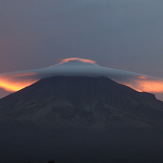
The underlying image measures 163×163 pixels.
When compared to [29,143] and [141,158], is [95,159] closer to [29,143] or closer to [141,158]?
[141,158]

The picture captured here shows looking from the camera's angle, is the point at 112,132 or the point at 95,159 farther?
the point at 112,132

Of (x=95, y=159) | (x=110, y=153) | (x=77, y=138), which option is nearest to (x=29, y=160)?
(x=95, y=159)

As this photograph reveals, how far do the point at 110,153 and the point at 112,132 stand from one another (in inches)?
1532

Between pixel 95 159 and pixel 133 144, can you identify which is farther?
pixel 133 144

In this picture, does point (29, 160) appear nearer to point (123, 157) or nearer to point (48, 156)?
point (48, 156)

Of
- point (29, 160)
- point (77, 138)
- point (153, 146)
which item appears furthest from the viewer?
point (77, 138)

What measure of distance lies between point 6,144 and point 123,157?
164 feet

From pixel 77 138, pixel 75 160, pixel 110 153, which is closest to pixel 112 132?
pixel 77 138

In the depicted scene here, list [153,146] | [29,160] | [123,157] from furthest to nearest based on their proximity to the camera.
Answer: [153,146] < [123,157] < [29,160]

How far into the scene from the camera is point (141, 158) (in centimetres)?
15300

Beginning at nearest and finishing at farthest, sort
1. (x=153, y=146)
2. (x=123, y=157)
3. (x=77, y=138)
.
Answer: (x=123, y=157)
(x=153, y=146)
(x=77, y=138)

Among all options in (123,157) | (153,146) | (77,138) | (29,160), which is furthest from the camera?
(77,138)

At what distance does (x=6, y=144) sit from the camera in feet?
573

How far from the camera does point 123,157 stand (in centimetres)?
15250
